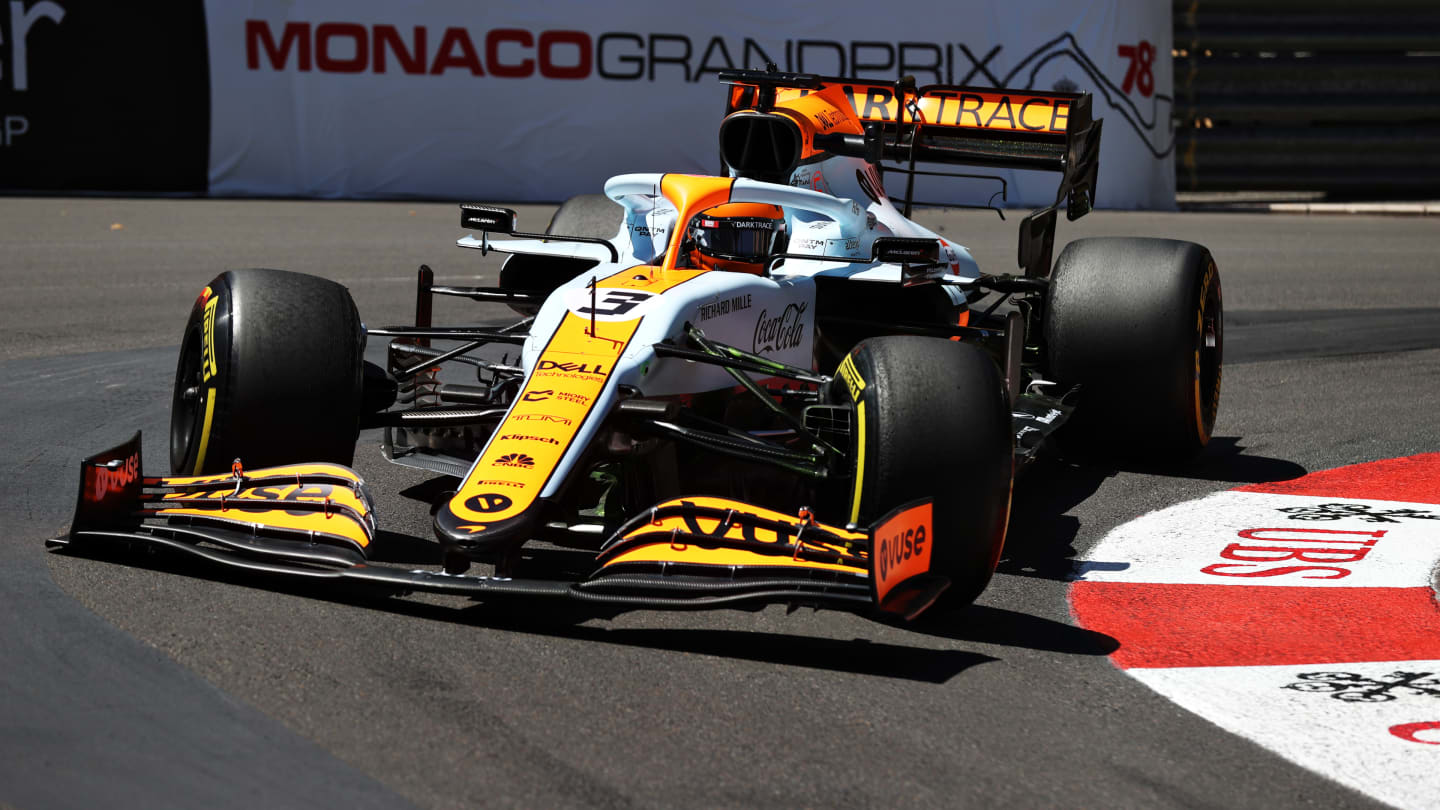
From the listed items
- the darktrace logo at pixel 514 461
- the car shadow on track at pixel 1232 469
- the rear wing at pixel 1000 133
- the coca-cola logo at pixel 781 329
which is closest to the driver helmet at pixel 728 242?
the coca-cola logo at pixel 781 329

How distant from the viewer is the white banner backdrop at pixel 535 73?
19.8m

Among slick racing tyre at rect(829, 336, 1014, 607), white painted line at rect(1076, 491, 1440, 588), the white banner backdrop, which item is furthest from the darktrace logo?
the white banner backdrop

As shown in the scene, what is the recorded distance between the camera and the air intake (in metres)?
6.38

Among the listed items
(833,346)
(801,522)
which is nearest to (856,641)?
(801,522)

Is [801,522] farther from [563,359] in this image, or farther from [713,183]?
[713,183]

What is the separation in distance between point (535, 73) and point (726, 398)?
16.0 metres

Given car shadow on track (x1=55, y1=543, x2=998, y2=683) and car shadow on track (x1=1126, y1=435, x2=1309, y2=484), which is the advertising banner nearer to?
car shadow on track (x1=1126, y1=435, x2=1309, y2=484)

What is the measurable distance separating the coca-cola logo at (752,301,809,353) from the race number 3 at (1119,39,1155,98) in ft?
58.8

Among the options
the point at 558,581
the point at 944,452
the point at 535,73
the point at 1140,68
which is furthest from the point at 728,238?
the point at 1140,68

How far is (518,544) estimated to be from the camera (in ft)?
13.9

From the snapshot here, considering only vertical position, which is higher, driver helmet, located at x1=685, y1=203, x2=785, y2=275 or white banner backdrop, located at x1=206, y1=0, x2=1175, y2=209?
white banner backdrop, located at x1=206, y1=0, x2=1175, y2=209

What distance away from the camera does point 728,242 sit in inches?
227

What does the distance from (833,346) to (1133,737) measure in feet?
10.6

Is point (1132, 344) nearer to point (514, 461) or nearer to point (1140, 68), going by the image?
point (514, 461)
